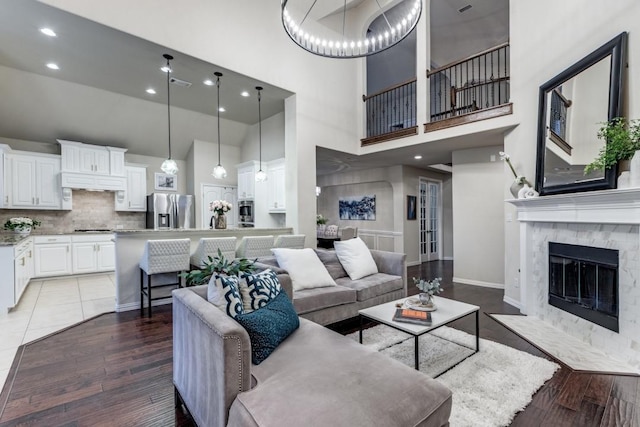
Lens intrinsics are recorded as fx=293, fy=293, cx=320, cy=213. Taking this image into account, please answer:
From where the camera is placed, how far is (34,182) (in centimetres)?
578

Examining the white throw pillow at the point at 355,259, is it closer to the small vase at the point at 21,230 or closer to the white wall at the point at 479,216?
the white wall at the point at 479,216

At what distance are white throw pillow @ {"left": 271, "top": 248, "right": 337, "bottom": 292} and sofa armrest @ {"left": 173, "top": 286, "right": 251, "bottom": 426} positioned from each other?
138cm

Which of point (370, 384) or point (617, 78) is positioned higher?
point (617, 78)

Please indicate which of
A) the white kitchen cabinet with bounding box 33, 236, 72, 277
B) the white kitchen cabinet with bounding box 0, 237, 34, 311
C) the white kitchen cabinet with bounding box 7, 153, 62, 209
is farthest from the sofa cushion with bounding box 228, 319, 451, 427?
the white kitchen cabinet with bounding box 7, 153, 62, 209

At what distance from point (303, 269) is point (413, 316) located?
1.29m

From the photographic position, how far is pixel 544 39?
12.1 feet

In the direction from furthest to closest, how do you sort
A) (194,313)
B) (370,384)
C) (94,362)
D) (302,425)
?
(94,362), (194,313), (370,384), (302,425)

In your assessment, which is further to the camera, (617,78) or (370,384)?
(617,78)

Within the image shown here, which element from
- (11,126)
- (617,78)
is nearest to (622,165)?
(617,78)

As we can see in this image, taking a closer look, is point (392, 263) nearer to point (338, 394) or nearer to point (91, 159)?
point (338, 394)

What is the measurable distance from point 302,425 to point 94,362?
8.07 ft

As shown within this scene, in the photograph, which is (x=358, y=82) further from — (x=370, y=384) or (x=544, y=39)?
(x=370, y=384)

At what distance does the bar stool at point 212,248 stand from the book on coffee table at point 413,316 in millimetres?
2677

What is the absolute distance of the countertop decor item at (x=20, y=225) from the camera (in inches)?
208
